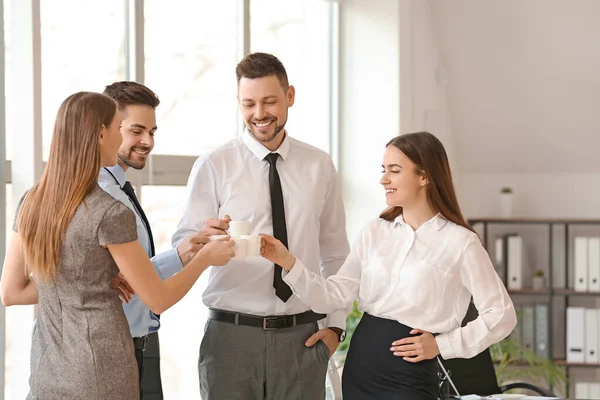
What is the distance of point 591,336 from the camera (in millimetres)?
5500

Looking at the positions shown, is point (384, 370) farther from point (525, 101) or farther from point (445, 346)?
point (525, 101)

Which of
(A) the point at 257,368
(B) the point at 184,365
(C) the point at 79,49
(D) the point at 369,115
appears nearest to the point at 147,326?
(A) the point at 257,368

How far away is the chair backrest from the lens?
352 cm

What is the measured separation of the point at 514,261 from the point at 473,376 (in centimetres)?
222

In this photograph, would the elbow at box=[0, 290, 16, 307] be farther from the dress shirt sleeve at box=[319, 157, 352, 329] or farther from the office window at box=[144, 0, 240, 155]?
the office window at box=[144, 0, 240, 155]

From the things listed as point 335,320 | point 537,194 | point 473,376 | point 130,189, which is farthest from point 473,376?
point 537,194

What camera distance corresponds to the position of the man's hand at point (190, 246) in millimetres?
2143

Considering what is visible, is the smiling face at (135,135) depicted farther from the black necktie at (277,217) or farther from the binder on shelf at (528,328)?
the binder on shelf at (528,328)

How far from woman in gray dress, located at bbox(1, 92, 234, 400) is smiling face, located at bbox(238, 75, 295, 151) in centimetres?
63

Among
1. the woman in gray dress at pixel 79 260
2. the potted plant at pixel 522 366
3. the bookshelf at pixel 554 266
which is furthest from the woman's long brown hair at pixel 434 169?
the bookshelf at pixel 554 266

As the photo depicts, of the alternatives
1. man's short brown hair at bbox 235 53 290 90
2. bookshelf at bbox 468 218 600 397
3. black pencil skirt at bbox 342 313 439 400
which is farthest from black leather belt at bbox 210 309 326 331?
bookshelf at bbox 468 218 600 397

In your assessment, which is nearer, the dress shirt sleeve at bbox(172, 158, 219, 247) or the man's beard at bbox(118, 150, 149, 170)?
the man's beard at bbox(118, 150, 149, 170)

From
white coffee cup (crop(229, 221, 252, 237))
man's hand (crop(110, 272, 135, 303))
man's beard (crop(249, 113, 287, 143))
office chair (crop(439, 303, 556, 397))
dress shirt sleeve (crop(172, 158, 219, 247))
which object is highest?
man's beard (crop(249, 113, 287, 143))

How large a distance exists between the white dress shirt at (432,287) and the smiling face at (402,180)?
0.08 metres
